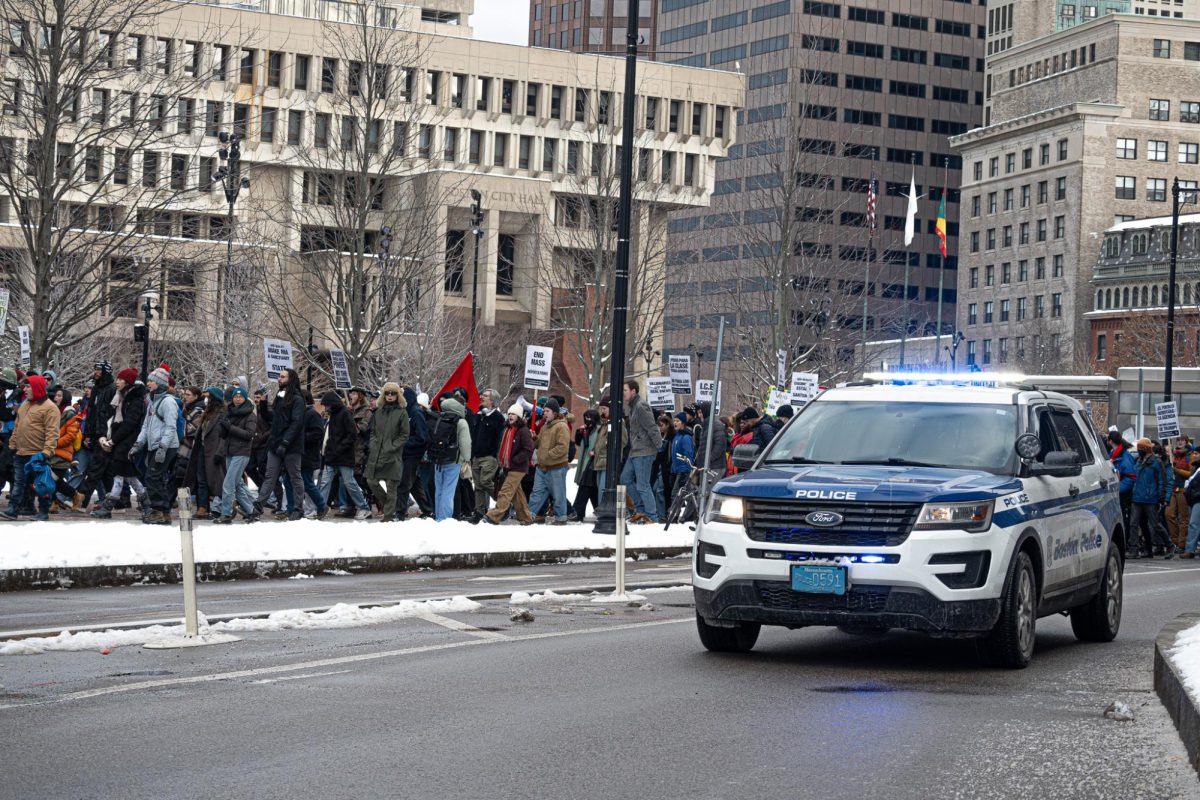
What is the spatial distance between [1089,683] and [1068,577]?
1.69 metres

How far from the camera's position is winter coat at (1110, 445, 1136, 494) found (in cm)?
2922

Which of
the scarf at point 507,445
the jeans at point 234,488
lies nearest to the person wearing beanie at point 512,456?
the scarf at point 507,445

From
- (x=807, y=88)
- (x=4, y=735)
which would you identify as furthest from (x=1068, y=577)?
(x=807, y=88)

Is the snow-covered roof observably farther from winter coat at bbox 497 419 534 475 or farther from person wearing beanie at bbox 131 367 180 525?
person wearing beanie at bbox 131 367 180 525

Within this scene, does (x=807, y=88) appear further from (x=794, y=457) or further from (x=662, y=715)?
(x=662, y=715)

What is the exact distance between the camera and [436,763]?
7.84 meters

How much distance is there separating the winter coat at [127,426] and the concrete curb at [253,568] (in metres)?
5.11

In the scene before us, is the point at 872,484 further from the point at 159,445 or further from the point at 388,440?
the point at 388,440

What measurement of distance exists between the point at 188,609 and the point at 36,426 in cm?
1192

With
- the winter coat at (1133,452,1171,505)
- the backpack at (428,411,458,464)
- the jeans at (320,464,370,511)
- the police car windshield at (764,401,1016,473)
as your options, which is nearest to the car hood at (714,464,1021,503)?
the police car windshield at (764,401,1016,473)

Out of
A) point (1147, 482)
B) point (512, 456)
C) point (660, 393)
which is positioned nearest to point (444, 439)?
point (512, 456)

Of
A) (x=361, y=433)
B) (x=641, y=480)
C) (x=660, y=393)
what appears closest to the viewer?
(x=361, y=433)

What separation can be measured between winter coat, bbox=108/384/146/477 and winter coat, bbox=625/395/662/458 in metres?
6.98

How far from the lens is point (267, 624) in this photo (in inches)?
518
